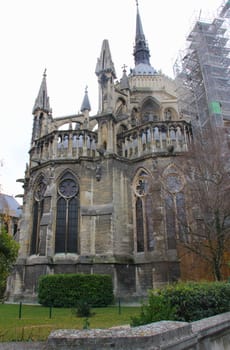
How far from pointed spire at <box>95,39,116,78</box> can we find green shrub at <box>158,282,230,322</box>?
19648 millimetres

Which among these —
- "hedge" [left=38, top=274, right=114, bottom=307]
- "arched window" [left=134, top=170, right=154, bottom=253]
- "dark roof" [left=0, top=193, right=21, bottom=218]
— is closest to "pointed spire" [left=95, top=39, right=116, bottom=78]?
"arched window" [left=134, top=170, right=154, bottom=253]

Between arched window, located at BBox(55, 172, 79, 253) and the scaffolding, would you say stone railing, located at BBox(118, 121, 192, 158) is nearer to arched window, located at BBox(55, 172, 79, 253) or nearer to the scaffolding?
the scaffolding

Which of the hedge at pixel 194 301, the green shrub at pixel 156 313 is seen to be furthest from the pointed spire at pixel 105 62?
the green shrub at pixel 156 313

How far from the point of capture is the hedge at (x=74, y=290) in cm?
1508

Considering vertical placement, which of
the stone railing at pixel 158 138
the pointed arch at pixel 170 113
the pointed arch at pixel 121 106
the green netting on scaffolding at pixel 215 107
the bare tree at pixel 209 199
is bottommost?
the bare tree at pixel 209 199

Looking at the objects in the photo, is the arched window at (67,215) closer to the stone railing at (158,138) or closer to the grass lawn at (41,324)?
the stone railing at (158,138)

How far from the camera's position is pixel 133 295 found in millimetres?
16750

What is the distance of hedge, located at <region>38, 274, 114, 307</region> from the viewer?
1508cm

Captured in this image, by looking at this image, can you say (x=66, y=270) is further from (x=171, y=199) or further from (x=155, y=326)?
(x=155, y=326)

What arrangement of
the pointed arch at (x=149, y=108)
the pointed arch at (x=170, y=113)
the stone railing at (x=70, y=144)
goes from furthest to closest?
the pointed arch at (x=170, y=113), the pointed arch at (x=149, y=108), the stone railing at (x=70, y=144)

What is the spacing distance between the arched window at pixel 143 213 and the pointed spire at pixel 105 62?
29.8ft

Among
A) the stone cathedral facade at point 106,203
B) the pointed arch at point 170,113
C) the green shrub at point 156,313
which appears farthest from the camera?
the pointed arch at point 170,113

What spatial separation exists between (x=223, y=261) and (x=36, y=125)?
18471 mm

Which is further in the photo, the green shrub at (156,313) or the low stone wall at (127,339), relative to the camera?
the green shrub at (156,313)
